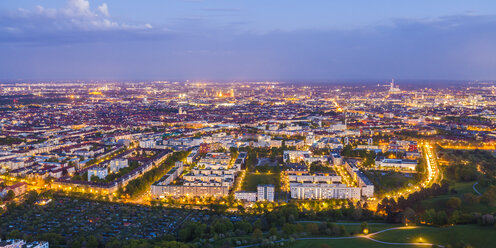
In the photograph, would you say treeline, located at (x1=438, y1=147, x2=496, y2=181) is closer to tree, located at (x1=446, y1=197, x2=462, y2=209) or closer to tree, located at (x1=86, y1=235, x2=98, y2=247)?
tree, located at (x1=446, y1=197, x2=462, y2=209)

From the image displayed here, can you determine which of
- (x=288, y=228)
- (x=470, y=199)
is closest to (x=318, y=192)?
(x=288, y=228)

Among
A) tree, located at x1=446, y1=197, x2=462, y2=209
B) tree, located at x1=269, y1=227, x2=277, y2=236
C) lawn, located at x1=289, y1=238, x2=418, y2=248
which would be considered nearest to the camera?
lawn, located at x1=289, y1=238, x2=418, y2=248

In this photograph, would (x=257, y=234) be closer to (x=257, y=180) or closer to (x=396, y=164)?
(x=257, y=180)

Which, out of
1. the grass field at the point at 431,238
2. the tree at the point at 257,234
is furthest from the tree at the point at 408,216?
the tree at the point at 257,234

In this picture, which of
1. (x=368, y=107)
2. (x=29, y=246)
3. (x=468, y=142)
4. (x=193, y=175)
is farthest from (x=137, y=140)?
(x=368, y=107)

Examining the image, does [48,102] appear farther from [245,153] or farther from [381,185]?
[381,185]

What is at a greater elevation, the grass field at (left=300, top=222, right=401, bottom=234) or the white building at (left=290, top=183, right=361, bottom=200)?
the white building at (left=290, top=183, right=361, bottom=200)

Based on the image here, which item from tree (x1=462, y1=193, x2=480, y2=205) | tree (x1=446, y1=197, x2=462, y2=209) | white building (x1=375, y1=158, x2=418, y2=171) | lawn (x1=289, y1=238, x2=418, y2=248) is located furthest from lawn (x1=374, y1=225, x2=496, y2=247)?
white building (x1=375, y1=158, x2=418, y2=171)

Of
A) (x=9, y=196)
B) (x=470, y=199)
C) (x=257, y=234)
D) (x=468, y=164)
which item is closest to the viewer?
(x=257, y=234)
